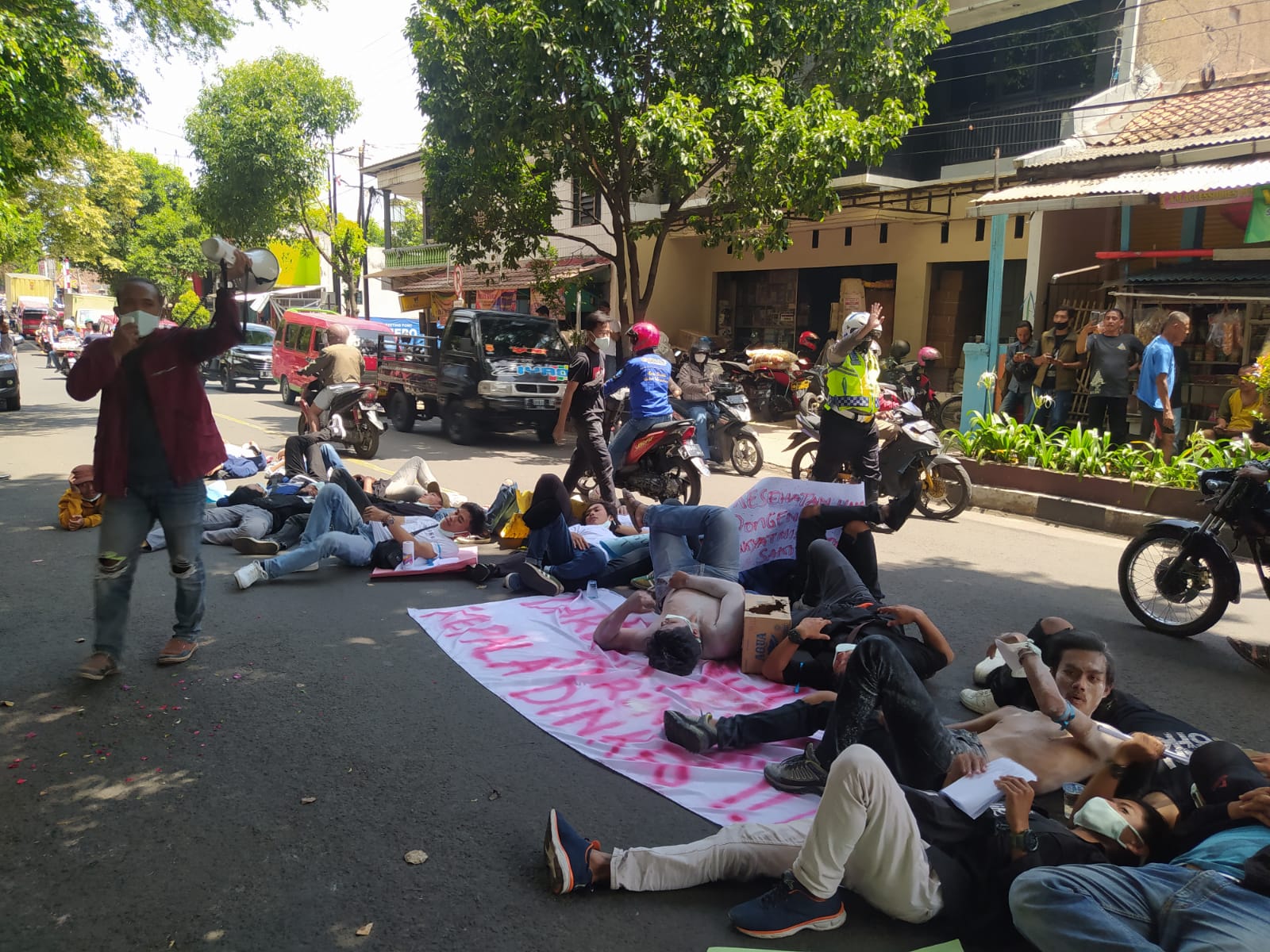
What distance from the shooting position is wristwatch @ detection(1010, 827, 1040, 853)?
9.39ft

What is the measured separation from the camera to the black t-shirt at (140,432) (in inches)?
180

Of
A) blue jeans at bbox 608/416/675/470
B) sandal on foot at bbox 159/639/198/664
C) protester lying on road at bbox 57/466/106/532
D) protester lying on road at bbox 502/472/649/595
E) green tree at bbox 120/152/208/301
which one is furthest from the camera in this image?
green tree at bbox 120/152/208/301

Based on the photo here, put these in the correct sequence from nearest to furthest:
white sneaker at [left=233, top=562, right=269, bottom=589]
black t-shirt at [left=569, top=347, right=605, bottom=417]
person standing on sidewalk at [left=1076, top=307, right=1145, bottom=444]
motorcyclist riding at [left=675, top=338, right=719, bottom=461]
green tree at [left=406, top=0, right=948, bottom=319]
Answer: white sneaker at [left=233, top=562, right=269, bottom=589]
black t-shirt at [left=569, top=347, right=605, bottom=417]
person standing on sidewalk at [left=1076, top=307, right=1145, bottom=444]
motorcyclist riding at [left=675, top=338, right=719, bottom=461]
green tree at [left=406, top=0, right=948, bottom=319]

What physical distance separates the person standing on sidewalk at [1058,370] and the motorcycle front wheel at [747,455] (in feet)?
11.5

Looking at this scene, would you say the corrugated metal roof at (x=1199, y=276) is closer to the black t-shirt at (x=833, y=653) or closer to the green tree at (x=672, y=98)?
the green tree at (x=672, y=98)

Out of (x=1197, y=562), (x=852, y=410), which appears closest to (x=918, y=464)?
(x=852, y=410)

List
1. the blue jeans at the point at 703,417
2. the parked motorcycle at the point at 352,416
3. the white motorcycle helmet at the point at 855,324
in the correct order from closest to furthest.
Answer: the white motorcycle helmet at the point at 855,324 < the blue jeans at the point at 703,417 < the parked motorcycle at the point at 352,416

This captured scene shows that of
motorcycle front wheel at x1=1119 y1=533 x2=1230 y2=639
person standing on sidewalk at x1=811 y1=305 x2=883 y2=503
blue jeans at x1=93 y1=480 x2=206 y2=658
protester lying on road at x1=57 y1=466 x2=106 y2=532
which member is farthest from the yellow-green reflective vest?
protester lying on road at x1=57 y1=466 x2=106 y2=532

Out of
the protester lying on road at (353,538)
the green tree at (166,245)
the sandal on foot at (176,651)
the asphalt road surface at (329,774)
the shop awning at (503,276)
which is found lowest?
the asphalt road surface at (329,774)

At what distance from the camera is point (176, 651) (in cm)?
495

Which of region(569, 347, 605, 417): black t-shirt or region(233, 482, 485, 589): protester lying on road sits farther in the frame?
region(569, 347, 605, 417): black t-shirt

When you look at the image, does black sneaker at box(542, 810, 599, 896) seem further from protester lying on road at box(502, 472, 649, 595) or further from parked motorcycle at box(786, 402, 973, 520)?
parked motorcycle at box(786, 402, 973, 520)

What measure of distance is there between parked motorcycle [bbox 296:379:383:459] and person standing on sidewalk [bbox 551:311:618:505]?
15.6 feet

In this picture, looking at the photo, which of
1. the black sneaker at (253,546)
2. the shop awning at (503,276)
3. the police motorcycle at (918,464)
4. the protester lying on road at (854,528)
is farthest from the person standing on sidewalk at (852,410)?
the shop awning at (503,276)
